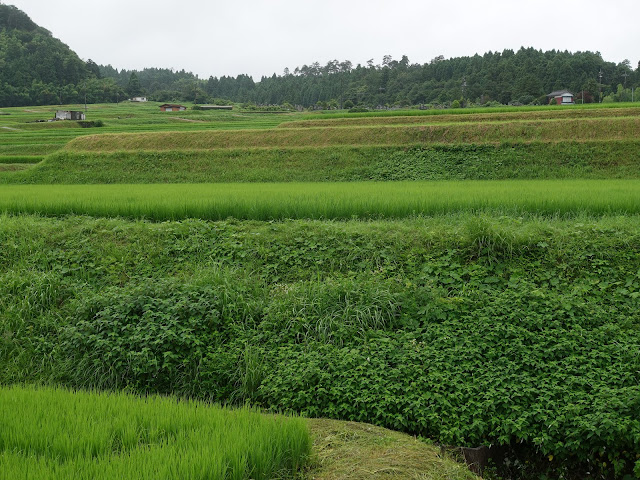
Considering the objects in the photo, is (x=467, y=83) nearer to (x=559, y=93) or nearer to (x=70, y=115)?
(x=559, y=93)

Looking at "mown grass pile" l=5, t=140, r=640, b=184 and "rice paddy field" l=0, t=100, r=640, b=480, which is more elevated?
"mown grass pile" l=5, t=140, r=640, b=184

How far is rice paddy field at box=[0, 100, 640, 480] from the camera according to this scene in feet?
15.4

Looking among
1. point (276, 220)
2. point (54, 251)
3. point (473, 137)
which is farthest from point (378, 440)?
point (473, 137)

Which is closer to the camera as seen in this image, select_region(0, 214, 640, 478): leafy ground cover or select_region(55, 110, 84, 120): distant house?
select_region(0, 214, 640, 478): leafy ground cover

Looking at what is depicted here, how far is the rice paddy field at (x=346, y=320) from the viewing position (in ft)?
15.4

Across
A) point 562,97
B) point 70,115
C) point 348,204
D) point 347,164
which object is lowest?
point 348,204

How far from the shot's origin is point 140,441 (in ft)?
12.3

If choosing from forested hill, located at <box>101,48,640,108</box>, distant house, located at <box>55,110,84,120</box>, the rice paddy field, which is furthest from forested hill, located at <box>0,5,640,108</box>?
the rice paddy field

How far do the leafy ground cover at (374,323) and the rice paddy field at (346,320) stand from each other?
24mm

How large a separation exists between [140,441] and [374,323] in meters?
3.04

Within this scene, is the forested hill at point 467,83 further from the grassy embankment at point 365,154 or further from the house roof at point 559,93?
the grassy embankment at point 365,154

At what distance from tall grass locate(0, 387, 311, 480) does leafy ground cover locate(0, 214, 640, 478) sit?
4.52 feet

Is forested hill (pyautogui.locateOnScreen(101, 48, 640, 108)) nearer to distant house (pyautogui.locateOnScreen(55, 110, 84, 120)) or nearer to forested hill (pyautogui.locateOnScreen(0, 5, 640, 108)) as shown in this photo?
forested hill (pyautogui.locateOnScreen(0, 5, 640, 108))

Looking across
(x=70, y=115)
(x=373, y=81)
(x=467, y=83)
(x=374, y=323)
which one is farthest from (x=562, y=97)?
(x=374, y=323)
